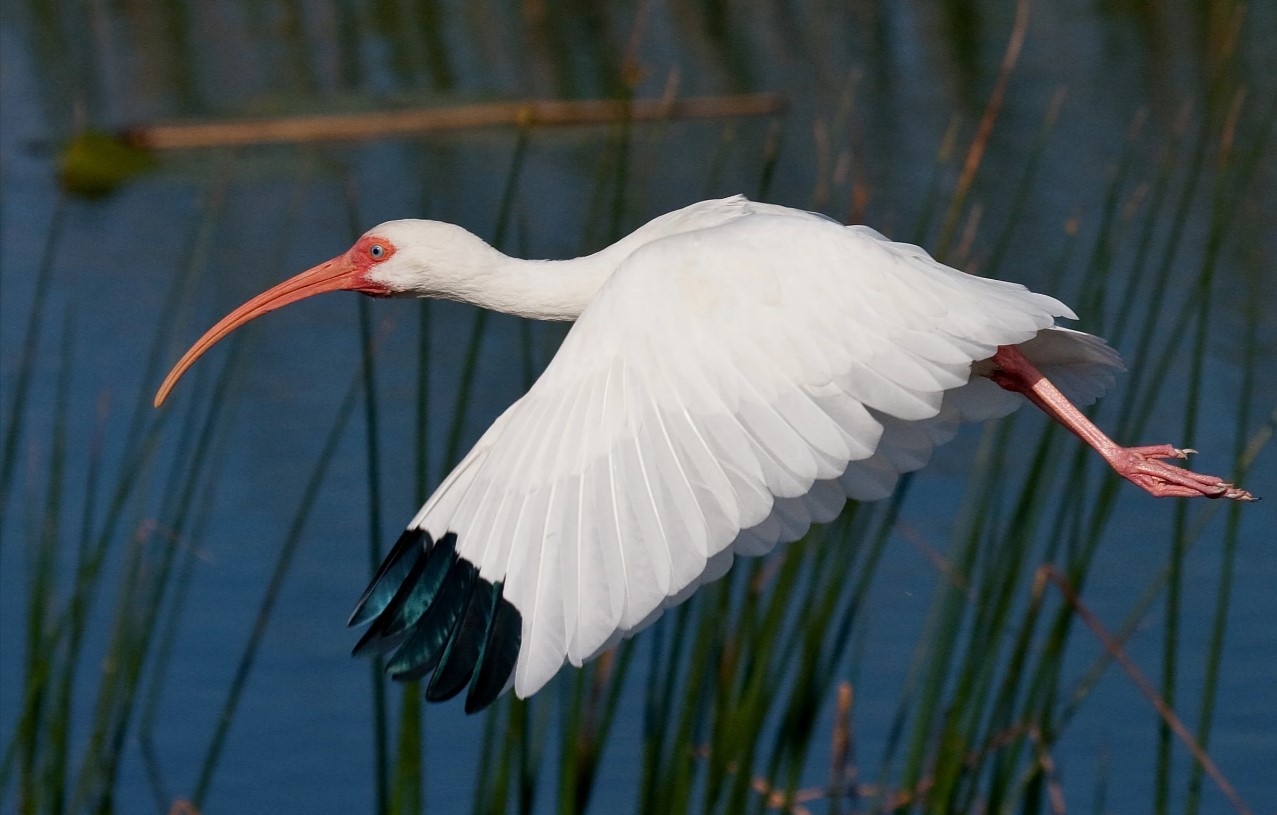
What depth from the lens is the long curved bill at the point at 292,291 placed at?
4.12m

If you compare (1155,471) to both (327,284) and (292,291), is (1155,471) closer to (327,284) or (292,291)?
(327,284)

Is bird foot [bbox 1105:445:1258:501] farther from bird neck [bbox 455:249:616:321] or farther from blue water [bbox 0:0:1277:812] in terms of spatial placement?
bird neck [bbox 455:249:616:321]

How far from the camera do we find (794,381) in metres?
3.12

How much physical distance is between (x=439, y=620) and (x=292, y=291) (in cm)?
152

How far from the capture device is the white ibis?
9.61ft

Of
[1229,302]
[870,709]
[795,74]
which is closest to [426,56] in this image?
[795,74]

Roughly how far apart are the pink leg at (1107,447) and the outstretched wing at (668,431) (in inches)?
13.0

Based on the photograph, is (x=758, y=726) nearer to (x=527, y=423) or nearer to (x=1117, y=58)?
(x=527, y=423)

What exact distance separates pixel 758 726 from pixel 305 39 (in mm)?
9904

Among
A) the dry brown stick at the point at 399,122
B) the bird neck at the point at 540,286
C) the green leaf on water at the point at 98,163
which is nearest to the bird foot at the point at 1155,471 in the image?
the bird neck at the point at 540,286

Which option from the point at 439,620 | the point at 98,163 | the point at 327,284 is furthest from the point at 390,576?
the point at 98,163

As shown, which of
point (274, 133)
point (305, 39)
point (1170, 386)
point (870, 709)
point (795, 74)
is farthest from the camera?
point (305, 39)

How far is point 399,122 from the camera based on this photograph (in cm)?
1010

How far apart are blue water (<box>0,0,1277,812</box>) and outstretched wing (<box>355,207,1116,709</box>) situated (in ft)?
3.37
